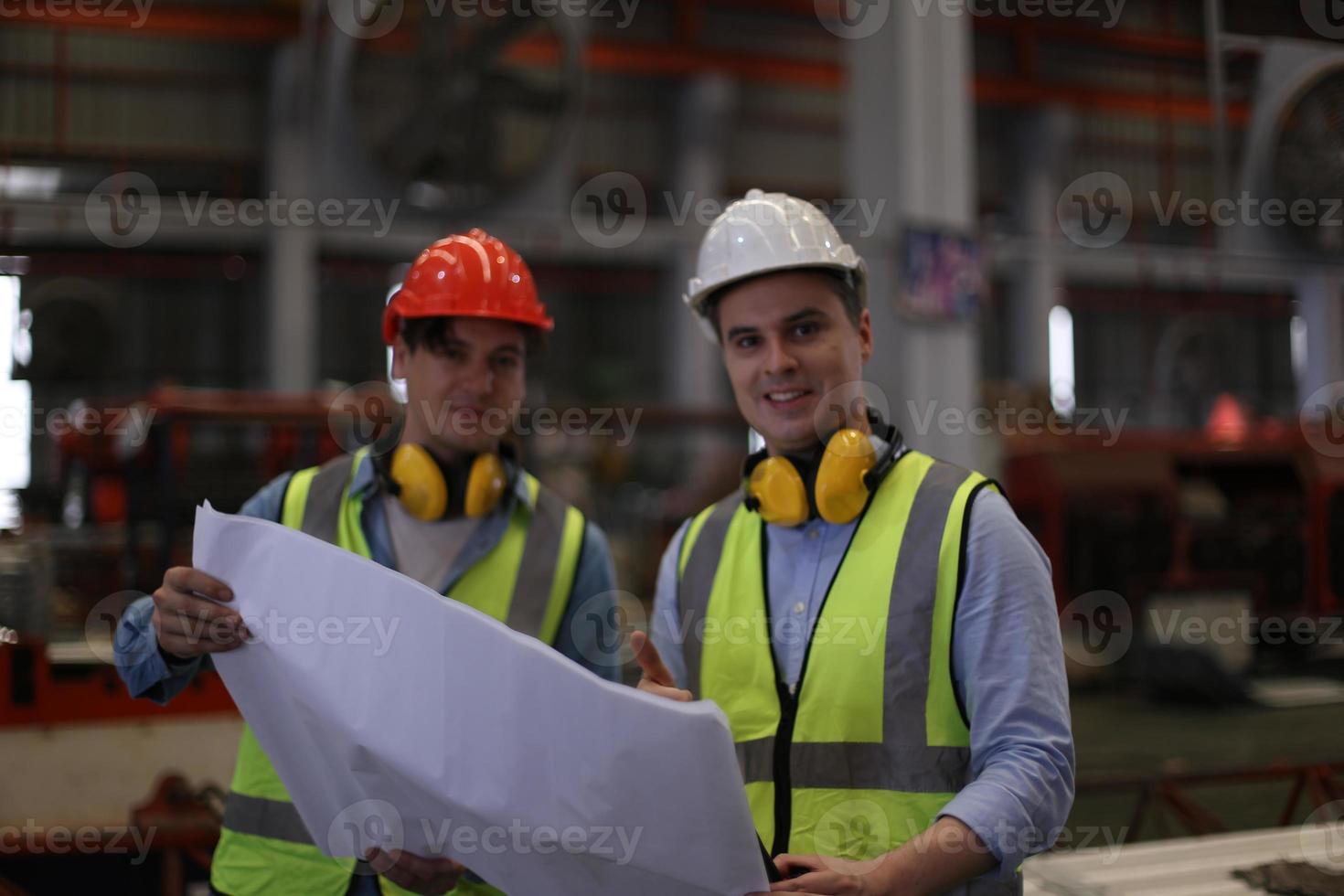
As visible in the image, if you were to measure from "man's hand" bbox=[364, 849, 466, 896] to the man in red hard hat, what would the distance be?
0.25 meters

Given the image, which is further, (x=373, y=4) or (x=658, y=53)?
(x=658, y=53)

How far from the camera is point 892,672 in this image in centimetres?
154

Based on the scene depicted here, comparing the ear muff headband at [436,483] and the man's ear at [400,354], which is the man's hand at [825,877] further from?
the man's ear at [400,354]

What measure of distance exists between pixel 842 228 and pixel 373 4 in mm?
2798

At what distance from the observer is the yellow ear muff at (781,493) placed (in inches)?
66.6

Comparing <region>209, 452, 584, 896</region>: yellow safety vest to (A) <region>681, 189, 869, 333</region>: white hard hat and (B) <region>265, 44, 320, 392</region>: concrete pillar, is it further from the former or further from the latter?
(B) <region>265, 44, 320, 392</region>: concrete pillar

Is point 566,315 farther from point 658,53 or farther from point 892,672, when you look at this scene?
point 892,672

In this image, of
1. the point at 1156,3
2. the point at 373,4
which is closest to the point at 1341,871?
the point at 373,4

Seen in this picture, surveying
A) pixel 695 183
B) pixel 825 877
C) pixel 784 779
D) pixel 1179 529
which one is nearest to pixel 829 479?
pixel 784 779

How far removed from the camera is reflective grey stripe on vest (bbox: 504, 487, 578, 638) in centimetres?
193

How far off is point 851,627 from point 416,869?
0.67 m

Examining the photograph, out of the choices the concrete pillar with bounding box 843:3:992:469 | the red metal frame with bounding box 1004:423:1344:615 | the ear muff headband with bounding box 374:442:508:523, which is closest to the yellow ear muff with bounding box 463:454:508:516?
the ear muff headband with bounding box 374:442:508:523

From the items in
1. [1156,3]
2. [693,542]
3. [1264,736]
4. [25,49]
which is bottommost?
[1264,736]

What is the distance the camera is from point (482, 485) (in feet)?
6.32
